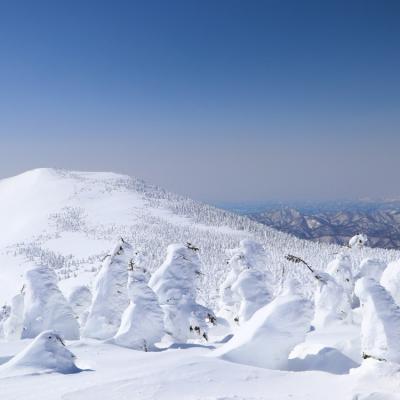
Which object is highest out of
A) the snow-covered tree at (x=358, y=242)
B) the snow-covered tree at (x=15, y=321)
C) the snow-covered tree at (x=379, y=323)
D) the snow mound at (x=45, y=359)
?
the snow-covered tree at (x=358, y=242)

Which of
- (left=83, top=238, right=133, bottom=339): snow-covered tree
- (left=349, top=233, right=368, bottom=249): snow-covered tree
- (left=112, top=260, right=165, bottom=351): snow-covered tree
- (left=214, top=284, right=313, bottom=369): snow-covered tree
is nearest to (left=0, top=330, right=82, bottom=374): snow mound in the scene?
(left=214, top=284, right=313, bottom=369): snow-covered tree

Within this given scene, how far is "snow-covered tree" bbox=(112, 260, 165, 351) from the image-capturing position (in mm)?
25656

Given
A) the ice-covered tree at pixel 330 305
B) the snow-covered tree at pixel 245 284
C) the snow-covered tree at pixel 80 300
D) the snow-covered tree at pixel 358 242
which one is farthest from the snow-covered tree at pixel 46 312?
the snow-covered tree at pixel 358 242

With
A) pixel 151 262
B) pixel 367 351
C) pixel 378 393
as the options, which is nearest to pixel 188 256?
pixel 367 351

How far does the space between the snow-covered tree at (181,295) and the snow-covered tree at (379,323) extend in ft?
47.9

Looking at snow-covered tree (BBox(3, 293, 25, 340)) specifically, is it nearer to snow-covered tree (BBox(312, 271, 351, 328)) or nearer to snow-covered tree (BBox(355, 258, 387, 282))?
snow-covered tree (BBox(312, 271, 351, 328))

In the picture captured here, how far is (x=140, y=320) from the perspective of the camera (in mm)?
25891

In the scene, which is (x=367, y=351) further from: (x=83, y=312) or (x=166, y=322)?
(x=83, y=312)

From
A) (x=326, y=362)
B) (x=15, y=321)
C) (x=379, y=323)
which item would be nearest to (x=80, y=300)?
(x=15, y=321)

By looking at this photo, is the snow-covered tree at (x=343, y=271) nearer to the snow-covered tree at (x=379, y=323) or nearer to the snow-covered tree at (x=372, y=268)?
the snow-covered tree at (x=372, y=268)

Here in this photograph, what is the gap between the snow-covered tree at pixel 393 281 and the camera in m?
35.1

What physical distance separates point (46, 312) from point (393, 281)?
79.9 feet

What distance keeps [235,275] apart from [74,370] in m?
29.3

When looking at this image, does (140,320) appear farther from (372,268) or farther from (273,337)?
(372,268)
